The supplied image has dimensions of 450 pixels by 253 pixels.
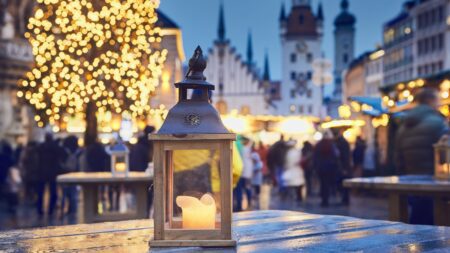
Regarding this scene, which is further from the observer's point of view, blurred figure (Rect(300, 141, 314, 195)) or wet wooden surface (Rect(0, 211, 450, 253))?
blurred figure (Rect(300, 141, 314, 195))

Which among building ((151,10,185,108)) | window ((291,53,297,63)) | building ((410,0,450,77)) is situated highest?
window ((291,53,297,63))

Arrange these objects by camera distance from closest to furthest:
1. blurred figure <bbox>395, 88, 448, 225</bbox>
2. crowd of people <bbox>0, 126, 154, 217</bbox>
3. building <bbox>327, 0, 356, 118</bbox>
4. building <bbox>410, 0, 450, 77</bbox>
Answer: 1. blurred figure <bbox>395, 88, 448, 225</bbox>
2. crowd of people <bbox>0, 126, 154, 217</bbox>
3. building <bbox>410, 0, 450, 77</bbox>
4. building <bbox>327, 0, 356, 118</bbox>

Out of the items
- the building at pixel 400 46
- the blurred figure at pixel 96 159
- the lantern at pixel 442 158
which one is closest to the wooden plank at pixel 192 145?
the lantern at pixel 442 158

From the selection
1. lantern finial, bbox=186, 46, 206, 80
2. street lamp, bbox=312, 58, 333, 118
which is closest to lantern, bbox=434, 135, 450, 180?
lantern finial, bbox=186, 46, 206, 80

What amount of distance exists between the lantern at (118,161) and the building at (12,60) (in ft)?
52.2

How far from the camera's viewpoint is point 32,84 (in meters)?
15.5

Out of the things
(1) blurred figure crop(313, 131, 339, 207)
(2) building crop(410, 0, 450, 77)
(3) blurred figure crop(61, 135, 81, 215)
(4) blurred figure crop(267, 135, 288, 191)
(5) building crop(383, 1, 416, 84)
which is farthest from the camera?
(5) building crop(383, 1, 416, 84)

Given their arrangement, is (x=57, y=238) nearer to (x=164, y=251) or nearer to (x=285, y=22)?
(x=164, y=251)

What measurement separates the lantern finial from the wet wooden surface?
2.46ft

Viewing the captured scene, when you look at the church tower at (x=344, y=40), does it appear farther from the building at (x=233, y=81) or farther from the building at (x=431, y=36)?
the building at (x=431, y=36)

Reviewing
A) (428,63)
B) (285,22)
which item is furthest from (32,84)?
(285,22)

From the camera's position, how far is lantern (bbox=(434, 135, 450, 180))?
24.1 feet

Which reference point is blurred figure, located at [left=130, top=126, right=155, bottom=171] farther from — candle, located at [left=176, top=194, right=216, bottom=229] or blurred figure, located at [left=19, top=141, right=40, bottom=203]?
candle, located at [left=176, top=194, right=216, bottom=229]

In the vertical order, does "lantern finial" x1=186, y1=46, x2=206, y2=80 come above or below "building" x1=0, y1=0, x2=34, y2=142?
below
